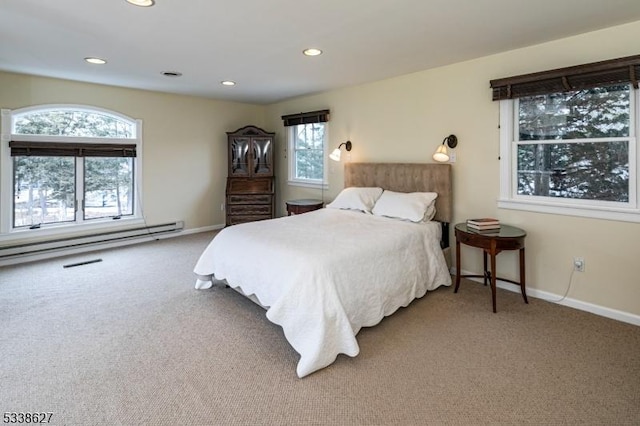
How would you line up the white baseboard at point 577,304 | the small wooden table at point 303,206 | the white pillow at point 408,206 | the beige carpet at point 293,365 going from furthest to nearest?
the small wooden table at point 303,206 < the white pillow at point 408,206 < the white baseboard at point 577,304 < the beige carpet at point 293,365

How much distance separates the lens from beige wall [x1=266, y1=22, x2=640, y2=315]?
2787 millimetres

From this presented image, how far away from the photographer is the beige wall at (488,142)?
279cm

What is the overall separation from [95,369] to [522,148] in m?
3.90

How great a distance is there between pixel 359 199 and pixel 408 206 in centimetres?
71

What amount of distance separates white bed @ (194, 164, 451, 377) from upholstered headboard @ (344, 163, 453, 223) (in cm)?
3

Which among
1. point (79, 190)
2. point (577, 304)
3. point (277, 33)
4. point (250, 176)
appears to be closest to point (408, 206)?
point (577, 304)

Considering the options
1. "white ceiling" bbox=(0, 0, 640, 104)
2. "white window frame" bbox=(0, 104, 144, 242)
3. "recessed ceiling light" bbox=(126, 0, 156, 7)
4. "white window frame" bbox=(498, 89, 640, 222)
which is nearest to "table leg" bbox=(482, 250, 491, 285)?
"white window frame" bbox=(498, 89, 640, 222)

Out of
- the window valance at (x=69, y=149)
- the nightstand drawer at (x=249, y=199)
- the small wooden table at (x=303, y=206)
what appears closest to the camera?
the window valance at (x=69, y=149)

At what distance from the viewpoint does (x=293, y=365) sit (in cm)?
222

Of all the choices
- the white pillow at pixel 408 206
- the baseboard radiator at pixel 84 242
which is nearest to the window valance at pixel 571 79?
the white pillow at pixel 408 206

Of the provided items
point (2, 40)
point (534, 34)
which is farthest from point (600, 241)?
point (2, 40)

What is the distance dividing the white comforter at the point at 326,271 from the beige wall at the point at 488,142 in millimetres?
→ 709

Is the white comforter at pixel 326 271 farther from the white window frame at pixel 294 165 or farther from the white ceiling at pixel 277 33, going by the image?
the white window frame at pixel 294 165

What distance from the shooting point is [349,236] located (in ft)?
9.63
